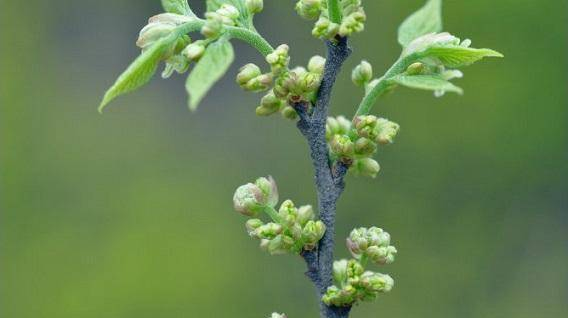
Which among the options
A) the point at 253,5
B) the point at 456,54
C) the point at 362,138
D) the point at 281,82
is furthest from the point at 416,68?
→ the point at 253,5

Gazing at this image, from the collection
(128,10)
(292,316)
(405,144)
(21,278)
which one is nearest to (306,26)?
(405,144)

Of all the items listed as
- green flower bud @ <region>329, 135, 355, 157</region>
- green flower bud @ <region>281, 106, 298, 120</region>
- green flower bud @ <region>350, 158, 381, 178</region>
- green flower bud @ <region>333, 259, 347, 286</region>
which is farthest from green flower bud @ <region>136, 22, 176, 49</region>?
green flower bud @ <region>333, 259, 347, 286</region>

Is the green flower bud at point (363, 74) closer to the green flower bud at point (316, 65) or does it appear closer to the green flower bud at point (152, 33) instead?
the green flower bud at point (316, 65)

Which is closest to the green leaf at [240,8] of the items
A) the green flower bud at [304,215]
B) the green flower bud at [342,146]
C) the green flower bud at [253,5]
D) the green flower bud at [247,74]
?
the green flower bud at [253,5]

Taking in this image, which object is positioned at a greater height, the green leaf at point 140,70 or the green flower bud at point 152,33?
the green flower bud at point 152,33

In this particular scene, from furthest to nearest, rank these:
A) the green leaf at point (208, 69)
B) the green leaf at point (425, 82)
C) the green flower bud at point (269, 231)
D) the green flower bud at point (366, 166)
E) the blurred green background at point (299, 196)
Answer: the blurred green background at point (299, 196) → the green flower bud at point (366, 166) → the green flower bud at point (269, 231) → the green leaf at point (425, 82) → the green leaf at point (208, 69)

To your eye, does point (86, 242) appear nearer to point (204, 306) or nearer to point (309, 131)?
point (204, 306)

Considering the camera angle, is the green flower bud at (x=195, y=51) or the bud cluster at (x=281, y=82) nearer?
the green flower bud at (x=195, y=51)
